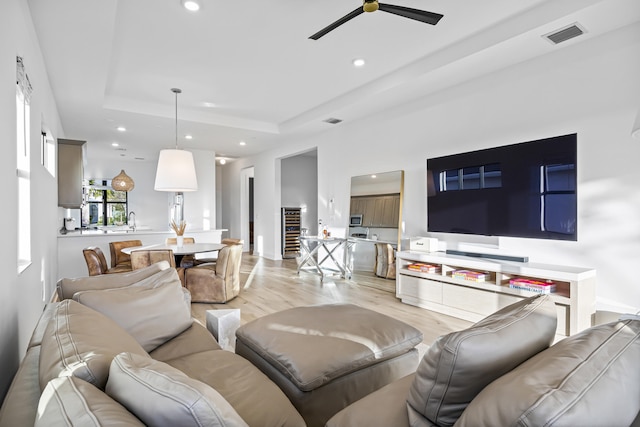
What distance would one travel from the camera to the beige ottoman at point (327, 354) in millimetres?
1672

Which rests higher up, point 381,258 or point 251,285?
point 381,258

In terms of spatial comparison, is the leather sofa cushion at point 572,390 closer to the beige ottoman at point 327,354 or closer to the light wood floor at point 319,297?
the beige ottoman at point 327,354

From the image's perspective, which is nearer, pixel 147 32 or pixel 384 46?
pixel 147 32

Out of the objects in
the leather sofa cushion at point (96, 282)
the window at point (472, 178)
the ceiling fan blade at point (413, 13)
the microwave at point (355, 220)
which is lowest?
the leather sofa cushion at point (96, 282)

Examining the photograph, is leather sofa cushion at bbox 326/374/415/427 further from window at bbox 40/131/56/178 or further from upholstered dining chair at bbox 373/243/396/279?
upholstered dining chair at bbox 373/243/396/279

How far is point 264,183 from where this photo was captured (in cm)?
866

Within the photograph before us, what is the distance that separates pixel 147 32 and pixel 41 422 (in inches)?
137

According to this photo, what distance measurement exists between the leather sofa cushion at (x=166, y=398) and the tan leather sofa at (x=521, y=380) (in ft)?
1.79

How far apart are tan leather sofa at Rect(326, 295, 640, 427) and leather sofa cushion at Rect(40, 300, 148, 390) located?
790mm

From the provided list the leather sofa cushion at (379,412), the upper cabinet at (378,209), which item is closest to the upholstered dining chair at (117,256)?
the upper cabinet at (378,209)

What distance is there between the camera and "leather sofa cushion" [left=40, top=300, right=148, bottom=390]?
976mm

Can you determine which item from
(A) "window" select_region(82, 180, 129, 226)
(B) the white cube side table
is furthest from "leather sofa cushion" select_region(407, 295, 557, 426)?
(A) "window" select_region(82, 180, 129, 226)

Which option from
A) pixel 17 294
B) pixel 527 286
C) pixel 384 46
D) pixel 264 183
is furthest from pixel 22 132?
pixel 264 183

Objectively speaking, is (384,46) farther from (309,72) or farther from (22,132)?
(22,132)
